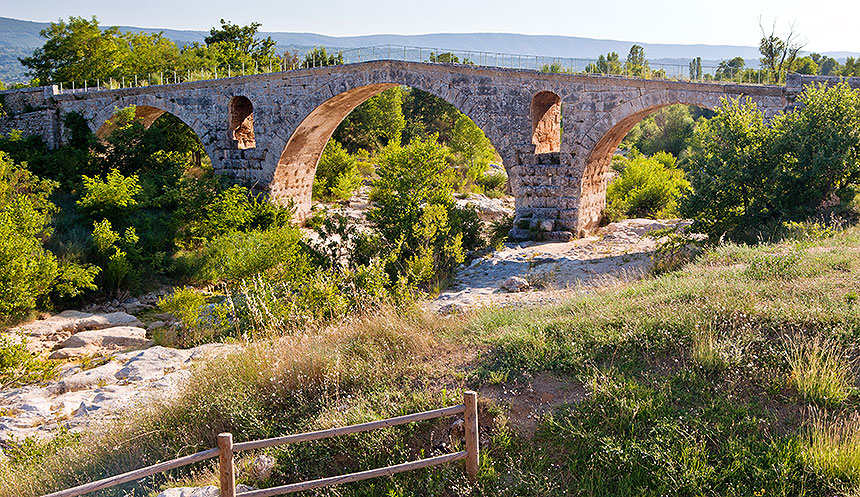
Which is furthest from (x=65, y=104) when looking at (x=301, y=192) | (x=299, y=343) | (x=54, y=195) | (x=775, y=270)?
(x=775, y=270)

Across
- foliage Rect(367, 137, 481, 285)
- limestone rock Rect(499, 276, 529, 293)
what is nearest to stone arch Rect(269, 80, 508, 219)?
foliage Rect(367, 137, 481, 285)

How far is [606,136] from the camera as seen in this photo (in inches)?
721

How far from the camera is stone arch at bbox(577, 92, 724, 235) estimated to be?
54.0 ft

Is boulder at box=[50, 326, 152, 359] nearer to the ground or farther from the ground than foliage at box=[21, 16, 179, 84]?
nearer to the ground

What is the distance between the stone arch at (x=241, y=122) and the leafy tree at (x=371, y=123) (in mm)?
10360

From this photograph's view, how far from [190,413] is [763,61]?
3264cm

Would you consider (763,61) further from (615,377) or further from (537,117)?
(615,377)

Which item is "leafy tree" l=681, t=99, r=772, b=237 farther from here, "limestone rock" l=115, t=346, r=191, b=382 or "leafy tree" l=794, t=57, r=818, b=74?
"leafy tree" l=794, t=57, r=818, b=74

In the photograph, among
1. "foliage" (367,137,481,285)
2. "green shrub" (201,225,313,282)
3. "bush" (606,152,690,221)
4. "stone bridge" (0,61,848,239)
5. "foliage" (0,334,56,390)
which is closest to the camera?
"foliage" (0,334,56,390)

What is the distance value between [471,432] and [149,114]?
27591 millimetres

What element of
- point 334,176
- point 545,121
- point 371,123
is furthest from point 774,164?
point 371,123

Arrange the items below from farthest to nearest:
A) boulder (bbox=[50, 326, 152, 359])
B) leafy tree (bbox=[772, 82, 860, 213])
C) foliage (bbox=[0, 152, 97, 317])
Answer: foliage (bbox=[0, 152, 97, 317]), boulder (bbox=[50, 326, 152, 359]), leafy tree (bbox=[772, 82, 860, 213])

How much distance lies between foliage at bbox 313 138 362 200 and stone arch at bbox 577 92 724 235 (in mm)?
11864

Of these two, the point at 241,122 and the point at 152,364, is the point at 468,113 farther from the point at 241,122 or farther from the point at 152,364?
the point at 152,364
